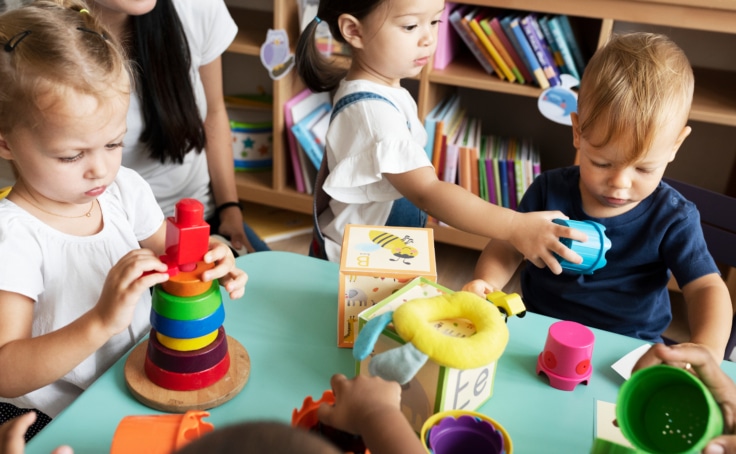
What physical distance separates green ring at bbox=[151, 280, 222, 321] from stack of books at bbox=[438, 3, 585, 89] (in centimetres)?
156

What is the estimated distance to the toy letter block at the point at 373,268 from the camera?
89 centimetres

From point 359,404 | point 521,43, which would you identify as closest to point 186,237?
point 359,404

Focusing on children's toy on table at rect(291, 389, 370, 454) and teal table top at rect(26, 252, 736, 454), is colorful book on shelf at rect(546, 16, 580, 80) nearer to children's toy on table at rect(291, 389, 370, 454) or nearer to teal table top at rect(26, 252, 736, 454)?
teal table top at rect(26, 252, 736, 454)

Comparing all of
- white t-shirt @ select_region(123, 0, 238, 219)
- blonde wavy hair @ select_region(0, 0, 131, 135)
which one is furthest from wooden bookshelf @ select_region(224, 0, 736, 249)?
blonde wavy hair @ select_region(0, 0, 131, 135)

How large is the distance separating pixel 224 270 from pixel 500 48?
1.57 m

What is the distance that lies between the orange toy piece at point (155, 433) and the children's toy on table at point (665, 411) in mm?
423

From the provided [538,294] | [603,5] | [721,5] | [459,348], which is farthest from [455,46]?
[459,348]

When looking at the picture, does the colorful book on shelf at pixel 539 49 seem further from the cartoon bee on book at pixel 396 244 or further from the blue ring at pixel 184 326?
the blue ring at pixel 184 326

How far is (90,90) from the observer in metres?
0.88

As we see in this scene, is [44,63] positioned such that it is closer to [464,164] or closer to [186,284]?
[186,284]

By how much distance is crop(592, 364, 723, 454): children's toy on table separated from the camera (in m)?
0.64

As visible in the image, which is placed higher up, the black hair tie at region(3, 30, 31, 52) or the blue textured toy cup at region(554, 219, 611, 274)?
the black hair tie at region(3, 30, 31, 52)

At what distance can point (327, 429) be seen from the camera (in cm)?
70

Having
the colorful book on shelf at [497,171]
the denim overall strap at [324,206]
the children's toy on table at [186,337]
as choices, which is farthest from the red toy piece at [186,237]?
the colorful book on shelf at [497,171]
